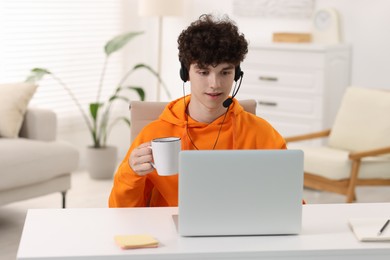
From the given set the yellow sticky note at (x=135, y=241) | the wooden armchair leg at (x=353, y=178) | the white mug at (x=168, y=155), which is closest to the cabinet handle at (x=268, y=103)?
the wooden armchair leg at (x=353, y=178)

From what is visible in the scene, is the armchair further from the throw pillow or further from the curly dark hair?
the curly dark hair

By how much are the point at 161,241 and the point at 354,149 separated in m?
3.38

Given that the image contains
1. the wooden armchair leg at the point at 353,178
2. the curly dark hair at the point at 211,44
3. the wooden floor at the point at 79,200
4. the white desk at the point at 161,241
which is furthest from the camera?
the wooden armchair leg at the point at 353,178

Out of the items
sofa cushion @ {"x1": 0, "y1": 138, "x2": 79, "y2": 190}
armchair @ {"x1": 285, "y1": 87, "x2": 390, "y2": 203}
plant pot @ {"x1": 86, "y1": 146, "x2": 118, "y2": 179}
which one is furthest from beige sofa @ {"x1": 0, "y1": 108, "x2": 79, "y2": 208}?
armchair @ {"x1": 285, "y1": 87, "x2": 390, "y2": 203}

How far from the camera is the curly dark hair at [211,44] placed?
2.49m

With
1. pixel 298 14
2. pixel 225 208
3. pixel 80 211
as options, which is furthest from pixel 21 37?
pixel 225 208

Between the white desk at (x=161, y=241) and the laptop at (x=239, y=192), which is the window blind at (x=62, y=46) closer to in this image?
the white desk at (x=161, y=241)

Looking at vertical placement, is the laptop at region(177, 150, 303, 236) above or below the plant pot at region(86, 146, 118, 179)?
above

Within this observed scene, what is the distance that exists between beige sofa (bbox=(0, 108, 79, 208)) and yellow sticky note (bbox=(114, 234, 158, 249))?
8.52 ft

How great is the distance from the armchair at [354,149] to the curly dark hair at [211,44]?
2459mm

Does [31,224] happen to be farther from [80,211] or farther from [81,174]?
[81,174]

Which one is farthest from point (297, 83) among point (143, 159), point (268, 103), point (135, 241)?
point (135, 241)

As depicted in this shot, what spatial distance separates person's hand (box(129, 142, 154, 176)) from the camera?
90.4 inches

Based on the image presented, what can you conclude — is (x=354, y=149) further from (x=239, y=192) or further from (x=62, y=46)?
(x=239, y=192)
